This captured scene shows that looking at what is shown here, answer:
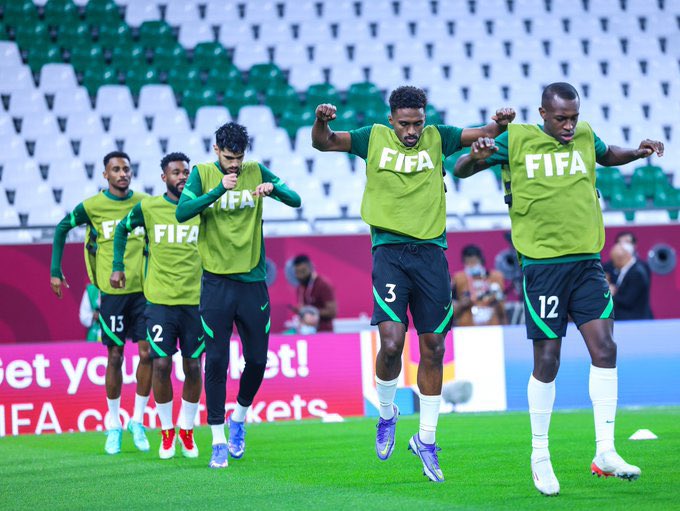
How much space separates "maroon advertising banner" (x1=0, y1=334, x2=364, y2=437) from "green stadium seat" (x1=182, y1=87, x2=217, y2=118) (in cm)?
693

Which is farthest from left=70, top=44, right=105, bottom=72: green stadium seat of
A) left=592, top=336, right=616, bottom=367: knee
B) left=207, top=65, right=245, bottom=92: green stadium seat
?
left=592, top=336, right=616, bottom=367: knee

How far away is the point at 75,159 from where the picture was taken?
1670 centimetres

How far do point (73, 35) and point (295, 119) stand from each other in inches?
166

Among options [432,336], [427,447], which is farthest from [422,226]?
[427,447]

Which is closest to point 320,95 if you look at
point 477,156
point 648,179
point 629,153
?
point 648,179

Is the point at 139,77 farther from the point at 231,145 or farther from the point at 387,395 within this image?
the point at 387,395

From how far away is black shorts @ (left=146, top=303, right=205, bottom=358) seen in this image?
8055mm

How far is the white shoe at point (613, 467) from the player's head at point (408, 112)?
2.12 meters

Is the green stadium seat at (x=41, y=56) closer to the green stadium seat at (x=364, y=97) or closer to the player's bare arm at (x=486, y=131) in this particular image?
the green stadium seat at (x=364, y=97)

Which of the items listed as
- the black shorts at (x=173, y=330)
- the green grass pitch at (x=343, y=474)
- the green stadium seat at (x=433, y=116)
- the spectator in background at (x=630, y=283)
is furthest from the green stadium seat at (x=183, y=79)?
the black shorts at (x=173, y=330)

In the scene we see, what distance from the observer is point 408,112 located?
599cm

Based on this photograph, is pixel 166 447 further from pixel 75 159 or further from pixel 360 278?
pixel 75 159

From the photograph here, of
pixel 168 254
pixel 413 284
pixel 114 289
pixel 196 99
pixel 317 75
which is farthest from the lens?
pixel 317 75

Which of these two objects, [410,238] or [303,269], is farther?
[303,269]
